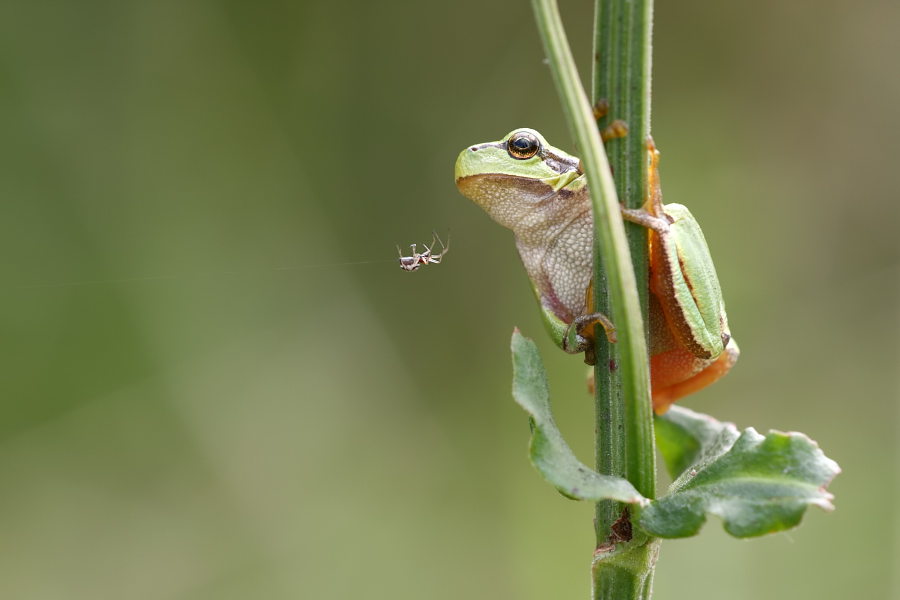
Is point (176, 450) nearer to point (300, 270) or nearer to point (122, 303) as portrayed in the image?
point (122, 303)

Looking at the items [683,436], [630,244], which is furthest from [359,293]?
[630,244]

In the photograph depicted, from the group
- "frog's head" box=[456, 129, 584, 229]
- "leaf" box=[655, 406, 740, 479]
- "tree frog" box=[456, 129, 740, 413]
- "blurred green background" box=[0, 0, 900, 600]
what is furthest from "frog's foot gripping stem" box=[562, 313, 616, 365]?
"blurred green background" box=[0, 0, 900, 600]

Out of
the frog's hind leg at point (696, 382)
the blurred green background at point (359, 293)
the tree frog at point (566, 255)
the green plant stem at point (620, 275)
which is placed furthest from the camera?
the blurred green background at point (359, 293)

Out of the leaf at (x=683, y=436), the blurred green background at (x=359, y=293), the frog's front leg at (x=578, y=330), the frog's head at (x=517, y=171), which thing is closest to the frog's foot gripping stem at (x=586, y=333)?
the frog's front leg at (x=578, y=330)

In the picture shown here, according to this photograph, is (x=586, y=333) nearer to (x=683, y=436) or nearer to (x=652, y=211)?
(x=652, y=211)

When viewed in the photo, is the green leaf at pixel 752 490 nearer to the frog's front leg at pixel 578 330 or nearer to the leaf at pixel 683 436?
the frog's front leg at pixel 578 330

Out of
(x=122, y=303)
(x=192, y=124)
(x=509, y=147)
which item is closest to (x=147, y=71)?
(x=192, y=124)

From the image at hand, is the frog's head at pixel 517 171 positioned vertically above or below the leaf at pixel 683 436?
above

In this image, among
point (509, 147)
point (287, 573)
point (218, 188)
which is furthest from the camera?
point (218, 188)
